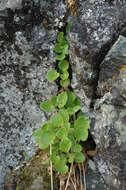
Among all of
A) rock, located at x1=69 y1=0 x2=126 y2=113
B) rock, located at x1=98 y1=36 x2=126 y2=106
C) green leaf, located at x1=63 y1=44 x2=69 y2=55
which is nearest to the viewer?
rock, located at x1=98 y1=36 x2=126 y2=106

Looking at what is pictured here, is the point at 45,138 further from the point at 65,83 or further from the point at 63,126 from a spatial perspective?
the point at 65,83

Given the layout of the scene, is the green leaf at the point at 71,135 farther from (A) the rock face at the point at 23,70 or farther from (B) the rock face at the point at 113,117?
(A) the rock face at the point at 23,70

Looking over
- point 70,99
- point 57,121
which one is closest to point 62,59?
point 70,99

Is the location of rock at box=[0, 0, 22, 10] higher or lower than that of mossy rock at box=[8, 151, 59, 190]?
higher

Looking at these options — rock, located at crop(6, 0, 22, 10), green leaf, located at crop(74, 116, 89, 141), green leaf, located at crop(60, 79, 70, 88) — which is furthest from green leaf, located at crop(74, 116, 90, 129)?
rock, located at crop(6, 0, 22, 10)

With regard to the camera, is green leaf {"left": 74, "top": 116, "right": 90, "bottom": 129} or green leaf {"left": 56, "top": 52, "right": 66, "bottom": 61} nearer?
green leaf {"left": 74, "top": 116, "right": 90, "bottom": 129}

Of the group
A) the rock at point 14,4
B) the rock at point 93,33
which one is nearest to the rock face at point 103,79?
the rock at point 93,33

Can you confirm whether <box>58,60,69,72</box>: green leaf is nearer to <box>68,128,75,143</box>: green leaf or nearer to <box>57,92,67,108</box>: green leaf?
<box>57,92,67,108</box>: green leaf
